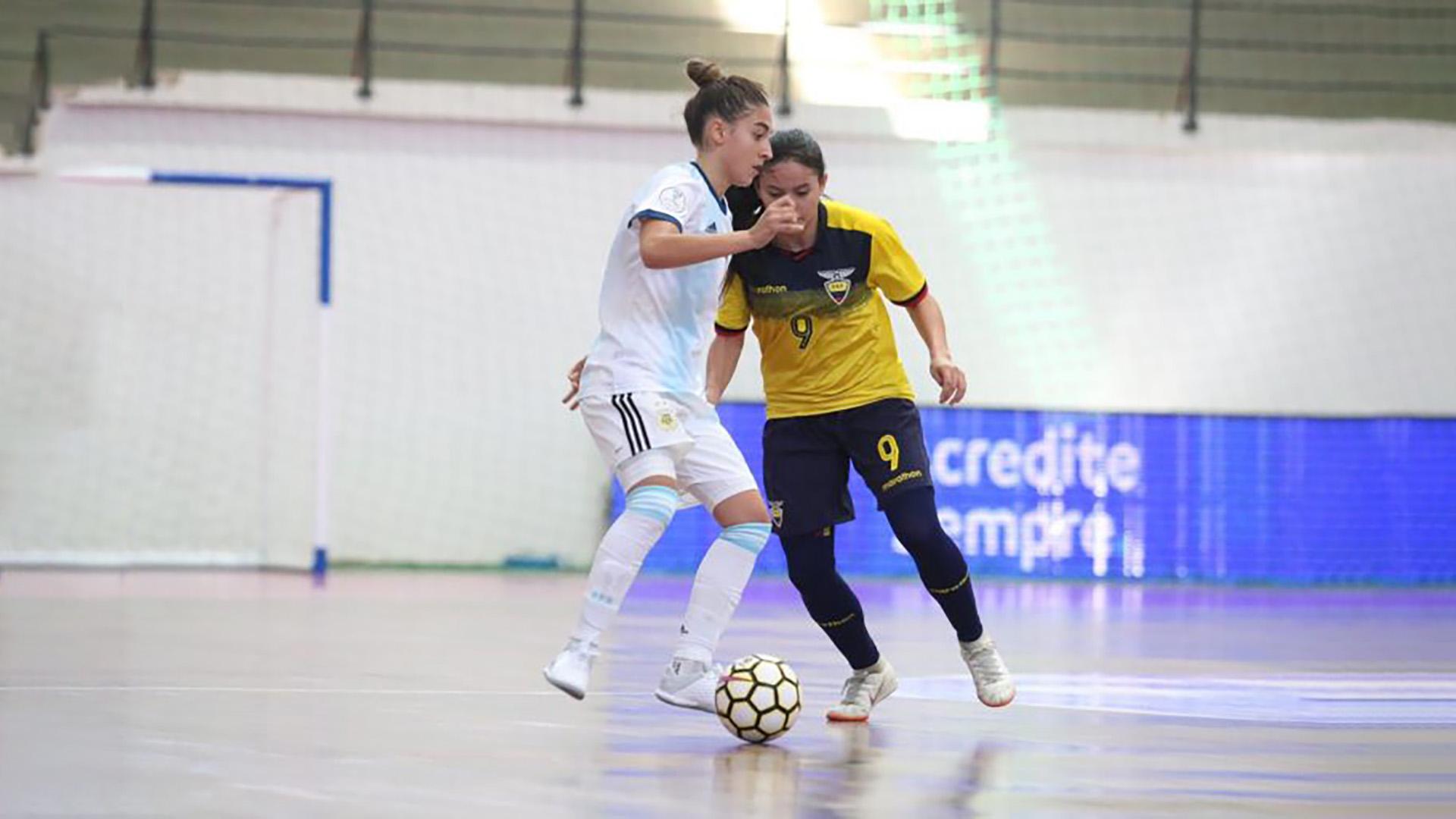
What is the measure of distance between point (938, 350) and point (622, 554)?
1026mm

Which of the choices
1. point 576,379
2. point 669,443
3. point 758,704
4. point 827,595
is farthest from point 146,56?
point 758,704

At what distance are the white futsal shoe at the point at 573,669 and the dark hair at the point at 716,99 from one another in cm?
128

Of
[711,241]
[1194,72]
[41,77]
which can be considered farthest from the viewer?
[1194,72]

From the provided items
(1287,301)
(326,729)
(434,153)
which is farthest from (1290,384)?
(326,729)

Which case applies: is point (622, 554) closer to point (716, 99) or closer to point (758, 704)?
point (758, 704)

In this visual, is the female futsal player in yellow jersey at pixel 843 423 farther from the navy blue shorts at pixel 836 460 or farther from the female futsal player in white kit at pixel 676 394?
the female futsal player in white kit at pixel 676 394

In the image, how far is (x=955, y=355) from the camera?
→ 1412 cm

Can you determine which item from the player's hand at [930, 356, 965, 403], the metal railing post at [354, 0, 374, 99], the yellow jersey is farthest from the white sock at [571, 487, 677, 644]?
the metal railing post at [354, 0, 374, 99]

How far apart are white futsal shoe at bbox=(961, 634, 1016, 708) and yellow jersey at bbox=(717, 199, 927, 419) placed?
2.27 feet

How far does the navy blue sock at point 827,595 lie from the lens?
537cm

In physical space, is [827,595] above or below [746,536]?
below

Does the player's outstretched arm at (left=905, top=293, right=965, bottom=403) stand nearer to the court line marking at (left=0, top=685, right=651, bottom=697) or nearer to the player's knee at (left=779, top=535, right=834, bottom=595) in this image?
the player's knee at (left=779, top=535, right=834, bottom=595)

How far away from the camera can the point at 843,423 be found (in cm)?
538

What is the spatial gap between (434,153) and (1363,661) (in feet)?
26.4
